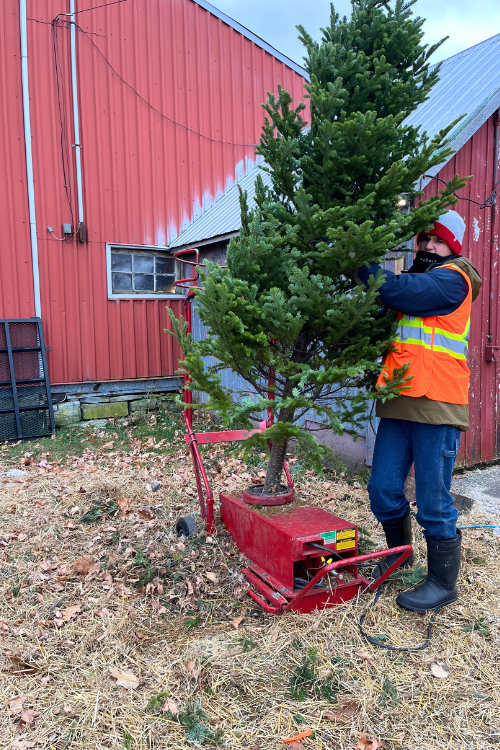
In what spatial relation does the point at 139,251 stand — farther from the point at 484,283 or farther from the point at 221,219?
the point at 484,283

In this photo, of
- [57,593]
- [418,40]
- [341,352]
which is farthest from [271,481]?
[418,40]

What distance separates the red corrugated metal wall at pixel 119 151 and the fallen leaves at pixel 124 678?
668cm

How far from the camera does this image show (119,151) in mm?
9250

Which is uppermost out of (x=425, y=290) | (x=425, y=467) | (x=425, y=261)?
(x=425, y=261)

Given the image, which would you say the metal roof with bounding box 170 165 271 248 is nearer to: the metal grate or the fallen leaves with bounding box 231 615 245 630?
the metal grate

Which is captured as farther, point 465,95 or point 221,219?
point 221,219

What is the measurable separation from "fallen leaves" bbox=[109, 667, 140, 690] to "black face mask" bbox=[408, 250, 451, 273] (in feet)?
9.36

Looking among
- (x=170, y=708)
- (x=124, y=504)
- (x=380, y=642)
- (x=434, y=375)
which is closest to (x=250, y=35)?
(x=124, y=504)

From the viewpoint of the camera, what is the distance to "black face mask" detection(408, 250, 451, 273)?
325cm

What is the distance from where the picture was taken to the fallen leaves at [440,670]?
2.71 meters

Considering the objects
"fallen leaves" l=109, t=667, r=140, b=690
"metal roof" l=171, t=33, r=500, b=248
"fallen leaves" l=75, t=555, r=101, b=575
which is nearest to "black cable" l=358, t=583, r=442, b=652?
"fallen leaves" l=109, t=667, r=140, b=690

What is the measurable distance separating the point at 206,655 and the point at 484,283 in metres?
4.83

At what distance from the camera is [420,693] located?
2.59 meters

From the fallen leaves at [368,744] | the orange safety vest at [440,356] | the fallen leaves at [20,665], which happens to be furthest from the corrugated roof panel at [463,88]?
the fallen leaves at [20,665]
